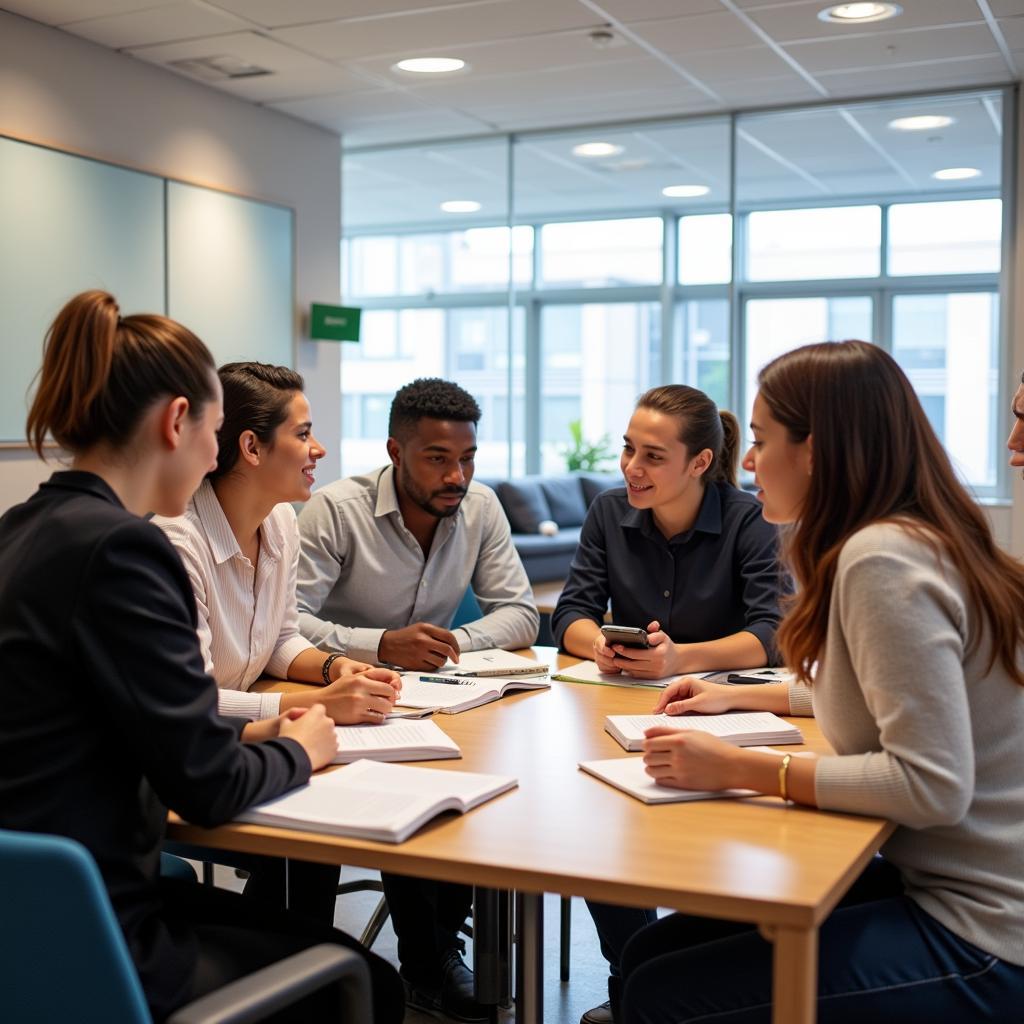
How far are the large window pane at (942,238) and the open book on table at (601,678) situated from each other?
6788 mm

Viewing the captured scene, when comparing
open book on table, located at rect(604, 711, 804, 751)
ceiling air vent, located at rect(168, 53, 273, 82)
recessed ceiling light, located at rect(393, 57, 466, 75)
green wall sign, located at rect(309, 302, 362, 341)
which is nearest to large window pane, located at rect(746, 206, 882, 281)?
green wall sign, located at rect(309, 302, 362, 341)

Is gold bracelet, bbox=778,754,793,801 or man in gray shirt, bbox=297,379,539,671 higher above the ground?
man in gray shirt, bbox=297,379,539,671

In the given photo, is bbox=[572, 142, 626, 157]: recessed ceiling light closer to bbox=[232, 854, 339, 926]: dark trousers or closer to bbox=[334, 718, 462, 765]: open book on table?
bbox=[232, 854, 339, 926]: dark trousers

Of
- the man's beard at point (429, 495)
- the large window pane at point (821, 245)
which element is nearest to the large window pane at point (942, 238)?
the large window pane at point (821, 245)

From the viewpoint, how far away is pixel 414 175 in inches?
339

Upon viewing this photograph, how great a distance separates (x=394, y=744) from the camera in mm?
1917

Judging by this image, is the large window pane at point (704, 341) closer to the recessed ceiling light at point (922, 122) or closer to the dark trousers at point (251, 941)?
the recessed ceiling light at point (922, 122)

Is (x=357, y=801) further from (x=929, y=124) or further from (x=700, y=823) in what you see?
(x=929, y=124)

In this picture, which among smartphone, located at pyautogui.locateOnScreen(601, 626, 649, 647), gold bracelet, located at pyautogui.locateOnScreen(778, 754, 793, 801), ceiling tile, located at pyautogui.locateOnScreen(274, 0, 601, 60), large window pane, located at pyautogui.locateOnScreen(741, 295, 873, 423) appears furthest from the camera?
large window pane, located at pyautogui.locateOnScreen(741, 295, 873, 423)

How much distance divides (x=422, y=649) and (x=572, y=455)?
24.4ft

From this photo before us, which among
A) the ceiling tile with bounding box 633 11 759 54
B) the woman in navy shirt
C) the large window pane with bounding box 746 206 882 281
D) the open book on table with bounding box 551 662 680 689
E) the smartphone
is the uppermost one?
the ceiling tile with bounding box 633 11 759 54

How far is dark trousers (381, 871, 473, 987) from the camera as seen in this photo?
273 cm

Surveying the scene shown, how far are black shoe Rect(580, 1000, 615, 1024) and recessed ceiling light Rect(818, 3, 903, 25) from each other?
4111 mm

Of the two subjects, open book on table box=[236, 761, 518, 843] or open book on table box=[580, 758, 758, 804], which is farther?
open book on table box=[580, 758, 758, 804]
